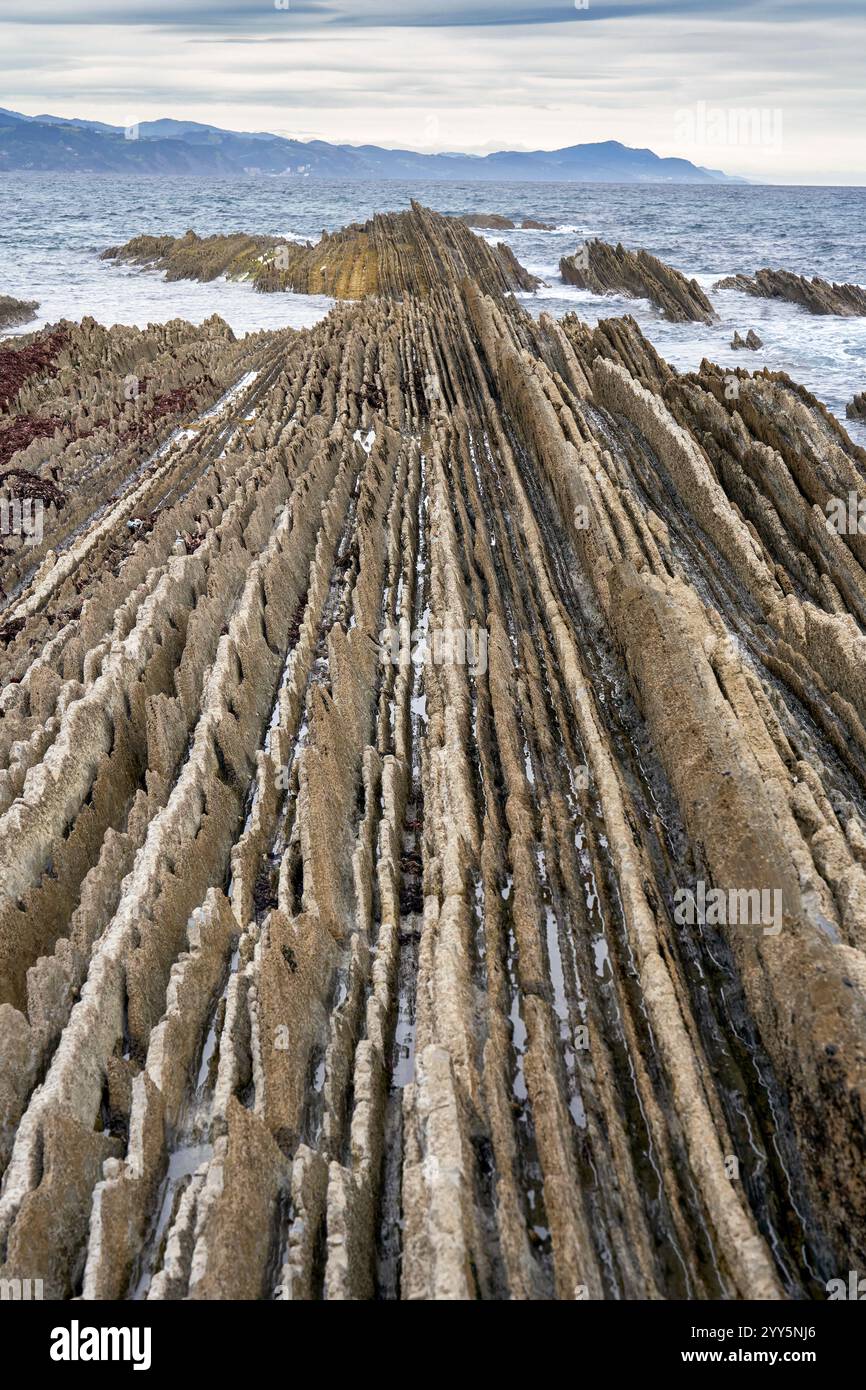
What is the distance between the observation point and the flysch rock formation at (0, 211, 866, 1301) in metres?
5.95

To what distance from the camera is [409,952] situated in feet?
27.6

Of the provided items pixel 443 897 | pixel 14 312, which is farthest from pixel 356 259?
pixel 443 897

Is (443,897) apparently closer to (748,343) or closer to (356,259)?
(748,343)

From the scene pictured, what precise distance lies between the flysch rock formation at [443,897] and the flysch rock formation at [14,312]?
35914 millimetres

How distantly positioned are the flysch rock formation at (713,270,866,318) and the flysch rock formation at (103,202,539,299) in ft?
48.2

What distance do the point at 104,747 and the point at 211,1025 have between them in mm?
4282

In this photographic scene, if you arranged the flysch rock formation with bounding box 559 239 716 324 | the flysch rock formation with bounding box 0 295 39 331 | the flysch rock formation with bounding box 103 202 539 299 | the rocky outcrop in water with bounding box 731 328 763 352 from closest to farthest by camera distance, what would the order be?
the rocky outcrop in water with bounding box 731 328 763 352 < the flysch rock formation with bounding box 0 295 39 331 < the flysch rock formation with bounding box 559 239 716 324 < the flysch rock formation with bounding box 103 202 539 299

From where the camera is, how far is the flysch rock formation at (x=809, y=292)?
48.8 meters

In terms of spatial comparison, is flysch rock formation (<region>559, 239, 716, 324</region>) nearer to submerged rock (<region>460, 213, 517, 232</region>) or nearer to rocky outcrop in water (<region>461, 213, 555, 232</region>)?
submerged rock (<region>460, 213, 517, 232</region>)

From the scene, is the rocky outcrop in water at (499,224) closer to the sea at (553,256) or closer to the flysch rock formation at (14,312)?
the sea at (553,256)

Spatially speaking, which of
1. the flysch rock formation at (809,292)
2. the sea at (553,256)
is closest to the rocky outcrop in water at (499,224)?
the sea at (553,256)

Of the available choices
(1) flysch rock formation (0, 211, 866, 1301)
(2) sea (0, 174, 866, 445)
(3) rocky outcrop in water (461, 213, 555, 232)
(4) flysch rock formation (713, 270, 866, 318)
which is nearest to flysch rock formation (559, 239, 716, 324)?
(2) sea (0, 174, 866, 445)

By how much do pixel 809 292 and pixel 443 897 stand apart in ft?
177

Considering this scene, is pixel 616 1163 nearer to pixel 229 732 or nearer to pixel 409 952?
pixel 409 952
